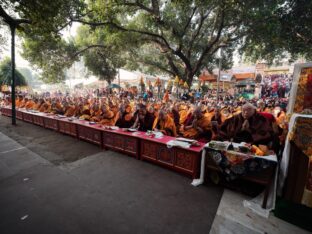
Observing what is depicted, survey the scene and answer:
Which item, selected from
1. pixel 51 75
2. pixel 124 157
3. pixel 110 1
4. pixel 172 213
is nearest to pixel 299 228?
pixel 172 213

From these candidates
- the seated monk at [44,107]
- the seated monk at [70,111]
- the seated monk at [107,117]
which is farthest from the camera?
the seated monk at [44,107]

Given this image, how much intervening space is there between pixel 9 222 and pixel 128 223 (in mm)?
1861

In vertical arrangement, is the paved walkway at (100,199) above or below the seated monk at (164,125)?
below

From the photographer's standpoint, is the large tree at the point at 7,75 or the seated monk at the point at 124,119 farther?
the large tree at the point at 7,75

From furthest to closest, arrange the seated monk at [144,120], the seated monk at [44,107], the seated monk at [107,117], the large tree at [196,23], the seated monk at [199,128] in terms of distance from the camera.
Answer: the seated monk at [44,107]
the large tree at [196,23]
the seated monk at [107,117]
the seated monk at [144,120]
the seated monk at [199,128]

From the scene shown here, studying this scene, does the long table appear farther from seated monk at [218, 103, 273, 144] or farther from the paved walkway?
seated monk at [218, 103, 273, 144]

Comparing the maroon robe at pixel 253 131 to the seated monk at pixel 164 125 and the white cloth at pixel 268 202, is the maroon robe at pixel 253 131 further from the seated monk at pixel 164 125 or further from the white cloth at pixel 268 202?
the seated monk at pixel 164 125

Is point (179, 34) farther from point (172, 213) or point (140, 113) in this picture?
point (172, 213)

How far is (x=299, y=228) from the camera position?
8.73ft

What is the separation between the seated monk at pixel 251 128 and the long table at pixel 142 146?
1008 millimetres

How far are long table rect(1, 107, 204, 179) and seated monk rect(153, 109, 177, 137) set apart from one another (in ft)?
2.15

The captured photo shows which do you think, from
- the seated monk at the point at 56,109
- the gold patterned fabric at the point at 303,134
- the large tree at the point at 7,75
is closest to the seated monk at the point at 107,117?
the seated monk at the point at 56,109

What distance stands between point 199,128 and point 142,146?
1944 mm

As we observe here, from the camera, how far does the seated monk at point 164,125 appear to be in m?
5.55
